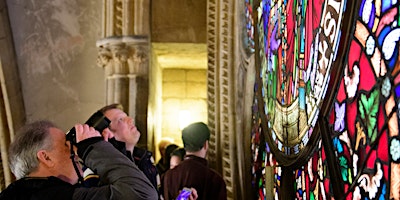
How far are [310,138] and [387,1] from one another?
828mm

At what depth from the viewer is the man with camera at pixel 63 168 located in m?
2.07

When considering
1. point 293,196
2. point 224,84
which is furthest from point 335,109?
point 224,84

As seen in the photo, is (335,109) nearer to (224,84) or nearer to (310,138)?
(310,138)

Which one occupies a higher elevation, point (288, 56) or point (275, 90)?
point (288, 56)

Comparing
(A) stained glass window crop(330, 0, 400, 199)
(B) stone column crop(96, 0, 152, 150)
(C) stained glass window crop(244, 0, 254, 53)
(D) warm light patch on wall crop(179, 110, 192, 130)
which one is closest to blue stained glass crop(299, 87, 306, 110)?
(A) stained glass window crop(330, 0, 400, 199)

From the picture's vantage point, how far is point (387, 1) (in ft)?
6.14

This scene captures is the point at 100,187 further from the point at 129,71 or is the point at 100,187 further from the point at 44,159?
the point at 129,71

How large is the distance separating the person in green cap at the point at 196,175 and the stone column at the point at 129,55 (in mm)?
1414

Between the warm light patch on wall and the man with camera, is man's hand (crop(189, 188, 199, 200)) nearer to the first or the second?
the man with camera

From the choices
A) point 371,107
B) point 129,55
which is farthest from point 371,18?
point 129,55

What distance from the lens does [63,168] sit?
214cm

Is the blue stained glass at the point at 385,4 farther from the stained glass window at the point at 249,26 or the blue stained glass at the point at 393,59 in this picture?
the stained glass window at the point at 249,26

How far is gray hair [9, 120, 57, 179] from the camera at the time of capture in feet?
6.96

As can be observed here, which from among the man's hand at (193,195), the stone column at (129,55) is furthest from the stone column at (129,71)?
the man's hand at (193,195)
